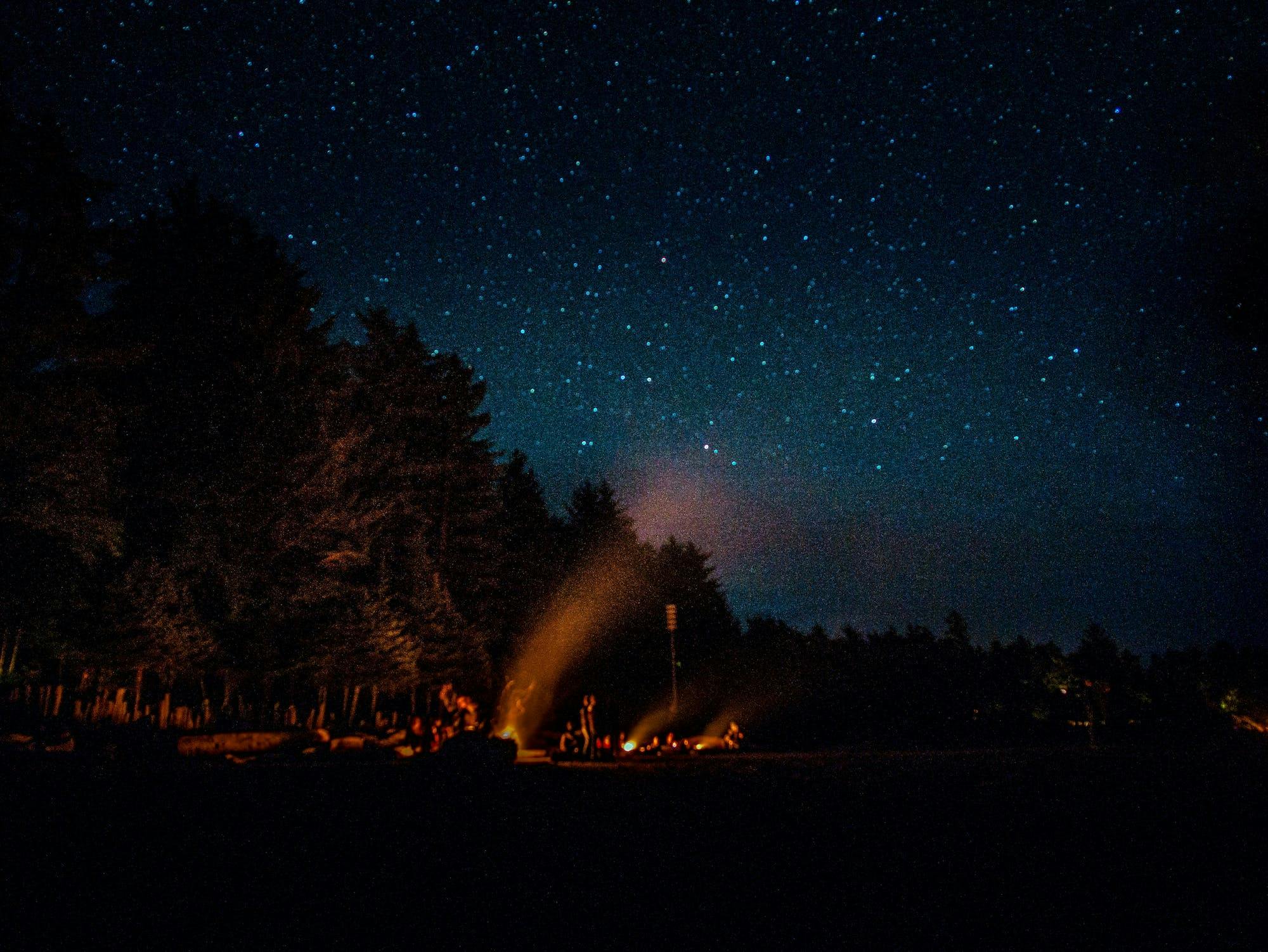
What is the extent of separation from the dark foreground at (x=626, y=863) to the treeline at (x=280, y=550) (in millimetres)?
8612

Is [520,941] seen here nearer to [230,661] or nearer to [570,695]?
[230,661]

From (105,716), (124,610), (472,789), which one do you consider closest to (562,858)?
(472,789)

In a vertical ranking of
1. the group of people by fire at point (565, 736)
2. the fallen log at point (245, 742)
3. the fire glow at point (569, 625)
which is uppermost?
the fire glow at point (569, 625)

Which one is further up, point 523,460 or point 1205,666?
point 523,460

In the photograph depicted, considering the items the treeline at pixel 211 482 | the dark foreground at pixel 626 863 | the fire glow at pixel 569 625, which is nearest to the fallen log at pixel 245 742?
the dark foreground at pixel 626 863

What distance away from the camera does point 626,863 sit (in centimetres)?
387

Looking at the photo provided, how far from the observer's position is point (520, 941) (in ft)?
9.19

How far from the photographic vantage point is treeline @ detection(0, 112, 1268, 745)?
11.9 meters

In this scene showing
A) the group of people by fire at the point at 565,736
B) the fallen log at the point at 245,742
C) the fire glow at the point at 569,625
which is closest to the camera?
the fallen log at the point at 245,742

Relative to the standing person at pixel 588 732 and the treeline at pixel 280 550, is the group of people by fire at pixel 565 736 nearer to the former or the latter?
the standing person at pixel 588 732

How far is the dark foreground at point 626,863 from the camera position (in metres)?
2.81

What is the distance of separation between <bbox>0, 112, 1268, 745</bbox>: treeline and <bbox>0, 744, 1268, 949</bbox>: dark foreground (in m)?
8.61

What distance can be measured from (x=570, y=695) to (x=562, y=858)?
24.2 meters

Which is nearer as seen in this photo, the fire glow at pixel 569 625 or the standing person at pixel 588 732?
the standing person at pixel 588 732
